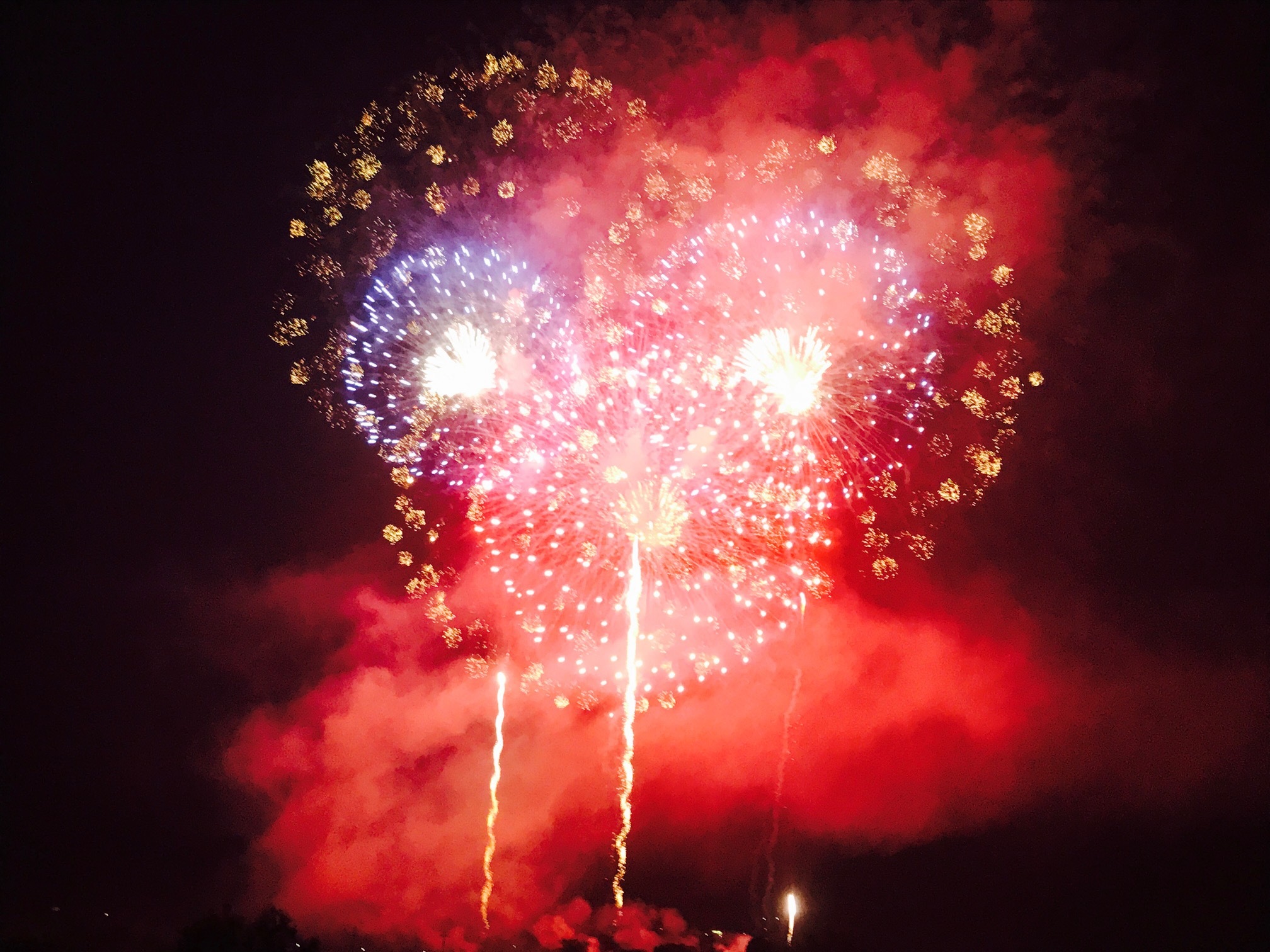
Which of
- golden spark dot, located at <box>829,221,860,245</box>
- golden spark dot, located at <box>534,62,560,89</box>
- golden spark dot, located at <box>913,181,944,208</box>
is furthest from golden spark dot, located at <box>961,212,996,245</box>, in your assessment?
golden spark dot, located at <box>534,62,560,89</box>

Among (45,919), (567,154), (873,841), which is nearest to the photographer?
(567,154)

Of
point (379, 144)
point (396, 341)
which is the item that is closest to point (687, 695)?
point (396, 341)

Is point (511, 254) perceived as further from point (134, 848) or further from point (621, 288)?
point (134, 848)

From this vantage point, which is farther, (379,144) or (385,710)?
(385,710)

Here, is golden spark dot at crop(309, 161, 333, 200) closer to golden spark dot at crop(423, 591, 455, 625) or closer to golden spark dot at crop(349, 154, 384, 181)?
golden spark dot at crop(349, 154, 384, 181)

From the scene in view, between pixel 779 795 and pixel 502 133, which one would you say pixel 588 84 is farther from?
pixel 779 795

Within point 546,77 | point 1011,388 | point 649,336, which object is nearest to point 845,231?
point 649,336

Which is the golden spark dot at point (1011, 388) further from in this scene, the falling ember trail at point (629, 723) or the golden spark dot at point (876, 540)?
the falling ember trail at point (629, 723)
